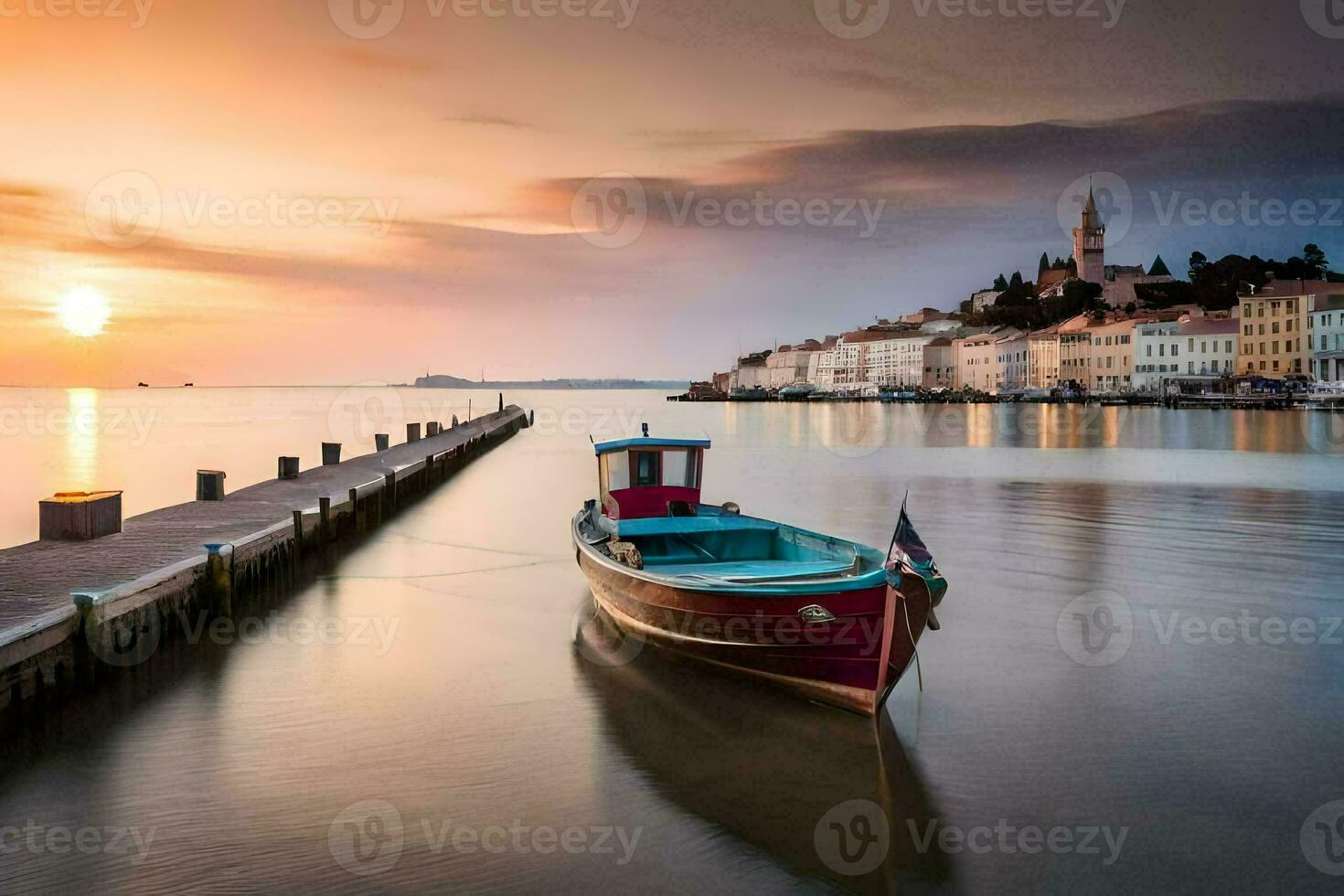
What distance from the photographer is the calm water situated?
7234 millimetres

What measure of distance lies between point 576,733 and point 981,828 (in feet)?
13.2

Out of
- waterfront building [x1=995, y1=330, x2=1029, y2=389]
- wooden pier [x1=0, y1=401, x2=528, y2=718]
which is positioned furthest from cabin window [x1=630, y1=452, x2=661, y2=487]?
waterfront building [x1=995, y1=330, x2=1029, y2=389]

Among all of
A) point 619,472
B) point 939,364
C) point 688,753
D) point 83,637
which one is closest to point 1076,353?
point 939,364

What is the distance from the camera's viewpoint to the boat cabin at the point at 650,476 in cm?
1519

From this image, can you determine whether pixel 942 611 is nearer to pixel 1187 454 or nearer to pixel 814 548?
pixel 814 548

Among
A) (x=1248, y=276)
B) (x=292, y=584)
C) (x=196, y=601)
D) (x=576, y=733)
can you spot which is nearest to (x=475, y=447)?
(x=292, y=584)

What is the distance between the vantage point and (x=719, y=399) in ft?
654

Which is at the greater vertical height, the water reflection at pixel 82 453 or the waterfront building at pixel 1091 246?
the waterfront building at pixel 1091 246

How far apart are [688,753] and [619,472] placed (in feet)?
21.8

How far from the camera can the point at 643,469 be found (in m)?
15.4

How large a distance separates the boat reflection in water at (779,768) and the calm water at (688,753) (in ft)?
0.10

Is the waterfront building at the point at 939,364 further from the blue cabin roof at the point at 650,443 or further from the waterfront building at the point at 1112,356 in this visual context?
the blue cabin roof at the point at 650,443

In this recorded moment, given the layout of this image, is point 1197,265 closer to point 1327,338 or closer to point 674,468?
point 1327,338

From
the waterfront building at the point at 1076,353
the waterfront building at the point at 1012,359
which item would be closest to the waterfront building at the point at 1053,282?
the waterfront building at the point at 1012,359
